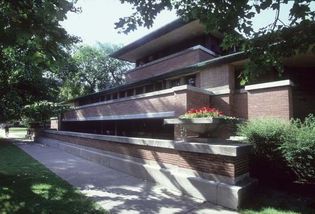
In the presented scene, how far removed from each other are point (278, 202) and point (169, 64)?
42.9ft

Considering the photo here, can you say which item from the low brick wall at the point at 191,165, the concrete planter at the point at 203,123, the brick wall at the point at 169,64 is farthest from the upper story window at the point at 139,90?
the concrete planter at the point at 203,123

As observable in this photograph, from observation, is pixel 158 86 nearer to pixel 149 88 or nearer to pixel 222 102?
pixel 149 88

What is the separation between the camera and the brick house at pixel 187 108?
7391 millimetres

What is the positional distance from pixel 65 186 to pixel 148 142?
3.10 m

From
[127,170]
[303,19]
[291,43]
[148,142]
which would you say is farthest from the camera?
[127,170]

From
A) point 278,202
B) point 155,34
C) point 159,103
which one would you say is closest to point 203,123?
point 278,202

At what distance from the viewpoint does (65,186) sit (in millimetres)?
8984

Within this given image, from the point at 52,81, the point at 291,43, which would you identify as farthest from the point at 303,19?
the point at 52,81

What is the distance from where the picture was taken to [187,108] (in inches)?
464

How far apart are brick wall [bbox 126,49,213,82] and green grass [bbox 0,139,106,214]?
1010 centimetres

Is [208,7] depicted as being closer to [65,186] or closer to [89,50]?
[65,186]

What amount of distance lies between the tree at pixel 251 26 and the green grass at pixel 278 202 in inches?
122

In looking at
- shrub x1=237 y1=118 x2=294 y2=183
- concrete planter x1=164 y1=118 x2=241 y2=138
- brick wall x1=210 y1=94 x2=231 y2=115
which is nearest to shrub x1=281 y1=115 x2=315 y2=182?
shrub x1=237 y1=118 x2=294 y2=183

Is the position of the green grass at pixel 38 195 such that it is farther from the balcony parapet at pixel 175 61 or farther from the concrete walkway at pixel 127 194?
the balcony parapet at pixel 175 61
